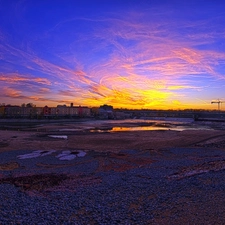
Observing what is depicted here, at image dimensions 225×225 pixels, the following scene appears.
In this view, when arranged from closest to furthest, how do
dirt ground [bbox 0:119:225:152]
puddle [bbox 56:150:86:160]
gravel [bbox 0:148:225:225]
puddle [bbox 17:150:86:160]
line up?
1. gravel [bbox 0:148:225:225]
2. puddle [bbox 17:150:86:160]
3. puddle [bbox 56:150:86:160]
4. dirt ground [bbox 0:119:225:152]

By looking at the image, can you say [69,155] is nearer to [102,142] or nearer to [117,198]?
[102,142]

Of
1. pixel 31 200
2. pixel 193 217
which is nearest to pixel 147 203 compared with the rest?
pixel 193 217

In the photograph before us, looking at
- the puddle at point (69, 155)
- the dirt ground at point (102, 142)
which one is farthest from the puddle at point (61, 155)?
the dirt ground at point (102, 142)

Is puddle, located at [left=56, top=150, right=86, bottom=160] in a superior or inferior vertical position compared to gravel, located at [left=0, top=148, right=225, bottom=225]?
inferior

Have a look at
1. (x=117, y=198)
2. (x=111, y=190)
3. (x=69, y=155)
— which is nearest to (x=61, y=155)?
(x=69, y=155)

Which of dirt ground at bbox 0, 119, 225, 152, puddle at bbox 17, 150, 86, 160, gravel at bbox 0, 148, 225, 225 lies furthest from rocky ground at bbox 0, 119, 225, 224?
dirt ground at bbox 0, 119, 225, 152

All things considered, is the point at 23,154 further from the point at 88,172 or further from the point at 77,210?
the point at 77,210

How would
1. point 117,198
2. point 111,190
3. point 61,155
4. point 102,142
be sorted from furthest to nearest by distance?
1. point 102,142
2. point 61,155
3. point 111,190
4. point 117,198

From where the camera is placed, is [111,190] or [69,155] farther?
[69,155]

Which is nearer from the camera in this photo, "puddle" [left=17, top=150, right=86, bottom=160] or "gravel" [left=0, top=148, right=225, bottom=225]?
"gravel" [left=0, top=148, right=225, bottom=225]

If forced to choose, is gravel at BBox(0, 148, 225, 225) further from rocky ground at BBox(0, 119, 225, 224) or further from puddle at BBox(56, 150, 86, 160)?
puddle at BBox(56, 150, 86, 160)

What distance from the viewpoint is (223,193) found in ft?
26.0

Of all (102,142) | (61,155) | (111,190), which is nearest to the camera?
(111,190)

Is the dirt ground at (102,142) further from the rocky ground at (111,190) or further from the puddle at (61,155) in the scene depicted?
the rocky ground at (111,190)
